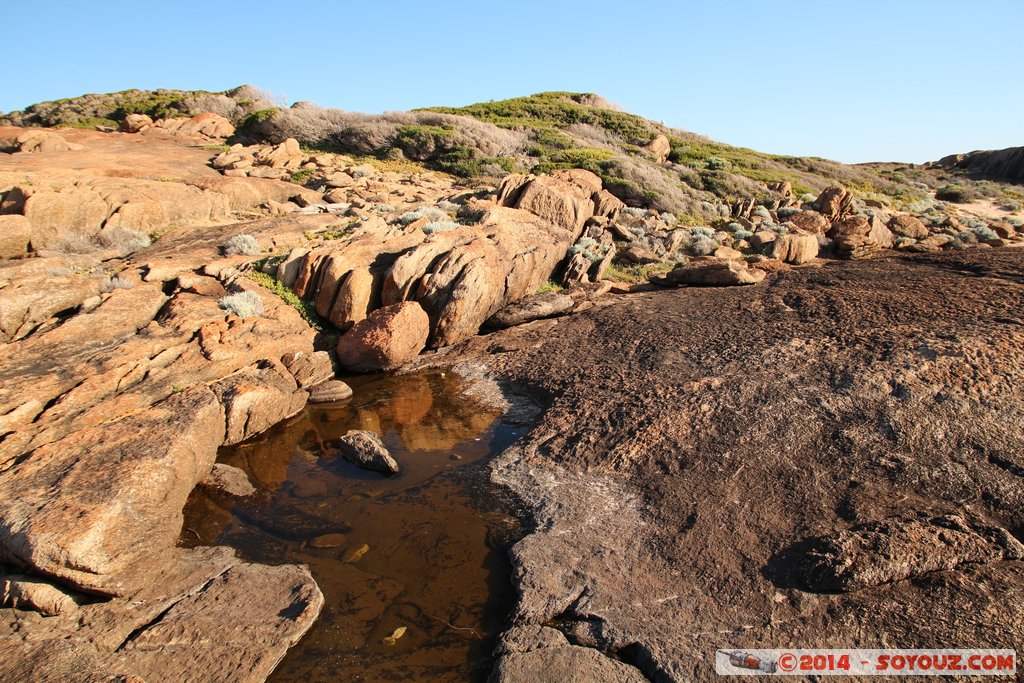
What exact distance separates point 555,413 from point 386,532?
141 inches

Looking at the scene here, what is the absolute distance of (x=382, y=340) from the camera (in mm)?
11734

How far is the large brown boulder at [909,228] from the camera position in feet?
60.6

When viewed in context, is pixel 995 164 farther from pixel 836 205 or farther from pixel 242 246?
pixel 242 246

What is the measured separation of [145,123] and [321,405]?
2852cm

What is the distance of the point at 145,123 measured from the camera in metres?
30.7

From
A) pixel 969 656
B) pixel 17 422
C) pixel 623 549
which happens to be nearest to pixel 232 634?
pixel 623 549

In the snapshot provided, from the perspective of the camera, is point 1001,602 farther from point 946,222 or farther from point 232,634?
point 946,222

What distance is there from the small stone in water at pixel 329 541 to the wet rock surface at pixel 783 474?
2189mm

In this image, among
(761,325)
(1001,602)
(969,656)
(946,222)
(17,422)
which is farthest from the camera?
(946,222)

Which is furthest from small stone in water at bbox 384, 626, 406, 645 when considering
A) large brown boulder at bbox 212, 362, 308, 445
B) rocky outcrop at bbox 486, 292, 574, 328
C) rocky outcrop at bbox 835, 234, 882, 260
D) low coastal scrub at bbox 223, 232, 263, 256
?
rocky outcrop at bbox 835, 234, 882, 260

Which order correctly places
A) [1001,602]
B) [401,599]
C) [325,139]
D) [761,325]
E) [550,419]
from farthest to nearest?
[325,139] → [761,325] → [550,419] → [401,599] → [1001,602]

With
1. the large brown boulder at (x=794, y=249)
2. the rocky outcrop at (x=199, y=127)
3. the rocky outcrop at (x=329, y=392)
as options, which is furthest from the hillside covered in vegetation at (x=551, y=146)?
the rocky outcrop at (x=329, y=392)

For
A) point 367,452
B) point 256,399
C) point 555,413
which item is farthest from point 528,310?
point 256,399

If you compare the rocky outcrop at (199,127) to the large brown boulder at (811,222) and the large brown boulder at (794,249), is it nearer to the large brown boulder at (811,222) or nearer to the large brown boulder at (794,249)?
the large brown boulder at (794,249)
